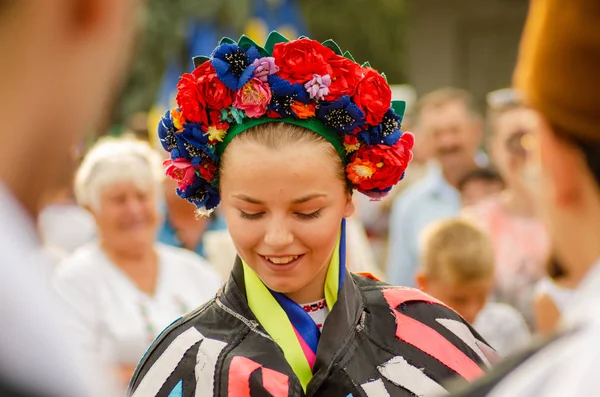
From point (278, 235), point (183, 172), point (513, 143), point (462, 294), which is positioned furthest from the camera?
point (513, 143)

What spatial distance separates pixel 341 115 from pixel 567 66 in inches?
67.5

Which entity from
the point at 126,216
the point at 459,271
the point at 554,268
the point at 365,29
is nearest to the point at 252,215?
the point at 554,268

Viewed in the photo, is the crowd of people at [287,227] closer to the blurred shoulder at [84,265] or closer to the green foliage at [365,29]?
the blurred shoulder at [84,265]

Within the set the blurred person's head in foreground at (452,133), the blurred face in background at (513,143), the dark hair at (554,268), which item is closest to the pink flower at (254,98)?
the dark hair at (554,268)

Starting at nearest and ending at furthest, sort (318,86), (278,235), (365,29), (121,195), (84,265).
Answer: (278,235)
(318,86)
(84,265)
(121,195)
(365,29)

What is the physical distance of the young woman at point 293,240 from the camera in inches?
111

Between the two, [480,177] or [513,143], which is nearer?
[513,143]

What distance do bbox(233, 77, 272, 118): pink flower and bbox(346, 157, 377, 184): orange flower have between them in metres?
0.31

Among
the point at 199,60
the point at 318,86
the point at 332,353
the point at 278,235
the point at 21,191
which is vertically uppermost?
the point at 199,60

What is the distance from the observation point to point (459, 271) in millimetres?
4672

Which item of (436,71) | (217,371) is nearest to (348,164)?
(217,371)

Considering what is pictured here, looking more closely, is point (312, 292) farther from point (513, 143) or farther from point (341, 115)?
point (513, 143)

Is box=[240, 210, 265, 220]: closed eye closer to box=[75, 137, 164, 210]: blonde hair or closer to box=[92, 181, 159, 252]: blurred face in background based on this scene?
box=[92, 181, 159, 252]: blurred face in background

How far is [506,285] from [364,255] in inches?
33.7
